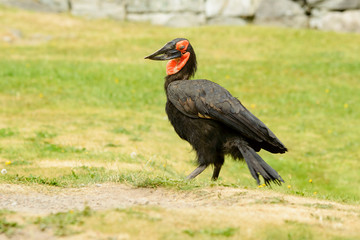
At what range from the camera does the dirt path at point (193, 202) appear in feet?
16.8

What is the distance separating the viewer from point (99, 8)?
32.9 metres

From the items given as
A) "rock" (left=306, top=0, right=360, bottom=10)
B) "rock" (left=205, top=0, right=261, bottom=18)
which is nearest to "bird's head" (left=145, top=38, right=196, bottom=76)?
"rock" (left=306, top=0, right=360, bottom=10)

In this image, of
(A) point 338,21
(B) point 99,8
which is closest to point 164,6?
(B) point 99,8

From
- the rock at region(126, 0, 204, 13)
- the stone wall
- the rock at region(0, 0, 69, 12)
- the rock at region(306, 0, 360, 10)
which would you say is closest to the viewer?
the rock at region(306, 0, 360, 10)

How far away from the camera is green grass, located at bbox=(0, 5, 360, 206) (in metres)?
10.2

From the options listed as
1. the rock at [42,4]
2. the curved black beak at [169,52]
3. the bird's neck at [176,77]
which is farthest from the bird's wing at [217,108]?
the rock at [42,4]

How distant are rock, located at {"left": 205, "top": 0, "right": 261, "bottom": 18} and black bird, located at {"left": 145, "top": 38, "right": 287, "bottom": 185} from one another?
81.3 feet

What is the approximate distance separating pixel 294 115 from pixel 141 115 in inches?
184

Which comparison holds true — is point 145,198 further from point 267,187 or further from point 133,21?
point 133,21

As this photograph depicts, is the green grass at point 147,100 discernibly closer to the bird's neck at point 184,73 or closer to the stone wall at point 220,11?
the bird's neck at point 184,73

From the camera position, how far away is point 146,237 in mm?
4379

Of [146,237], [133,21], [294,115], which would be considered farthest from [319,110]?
[133,21]

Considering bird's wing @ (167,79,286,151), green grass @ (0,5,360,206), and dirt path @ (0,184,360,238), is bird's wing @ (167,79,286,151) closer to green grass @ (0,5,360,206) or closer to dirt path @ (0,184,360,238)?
green grass @ (0,5,360,206)

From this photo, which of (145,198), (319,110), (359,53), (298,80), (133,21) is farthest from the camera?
(133,21)
